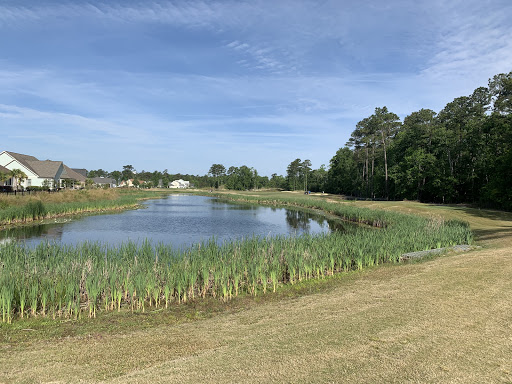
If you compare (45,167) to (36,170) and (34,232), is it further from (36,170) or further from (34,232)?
(34,232)

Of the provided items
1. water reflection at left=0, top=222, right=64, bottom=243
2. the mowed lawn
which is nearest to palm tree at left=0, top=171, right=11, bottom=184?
water reflection at left=0, top=222, right=64, bottom=243

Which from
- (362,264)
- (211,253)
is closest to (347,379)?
(211,253)

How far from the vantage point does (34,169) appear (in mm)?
49625

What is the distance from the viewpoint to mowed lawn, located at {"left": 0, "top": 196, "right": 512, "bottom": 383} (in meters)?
3.51

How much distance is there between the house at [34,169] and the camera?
4647cm

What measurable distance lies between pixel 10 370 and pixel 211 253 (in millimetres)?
5115

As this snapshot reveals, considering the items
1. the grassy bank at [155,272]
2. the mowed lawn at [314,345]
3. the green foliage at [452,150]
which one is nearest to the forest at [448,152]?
the green foliage at [452,150]

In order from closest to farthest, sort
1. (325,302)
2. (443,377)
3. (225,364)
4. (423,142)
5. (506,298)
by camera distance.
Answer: (443,377)
(225,364)
(506,298)
(325,302)
(423,142)

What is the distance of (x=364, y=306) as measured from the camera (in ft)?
18.9

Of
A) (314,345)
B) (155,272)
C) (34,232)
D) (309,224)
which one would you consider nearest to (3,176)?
(34,232)

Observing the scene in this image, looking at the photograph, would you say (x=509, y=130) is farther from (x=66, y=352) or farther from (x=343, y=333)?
(x=66, y=352)

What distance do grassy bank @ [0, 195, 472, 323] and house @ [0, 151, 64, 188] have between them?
143 ft

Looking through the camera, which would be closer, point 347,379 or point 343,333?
point 347,379

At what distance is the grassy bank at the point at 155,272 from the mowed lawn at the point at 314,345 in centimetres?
88
